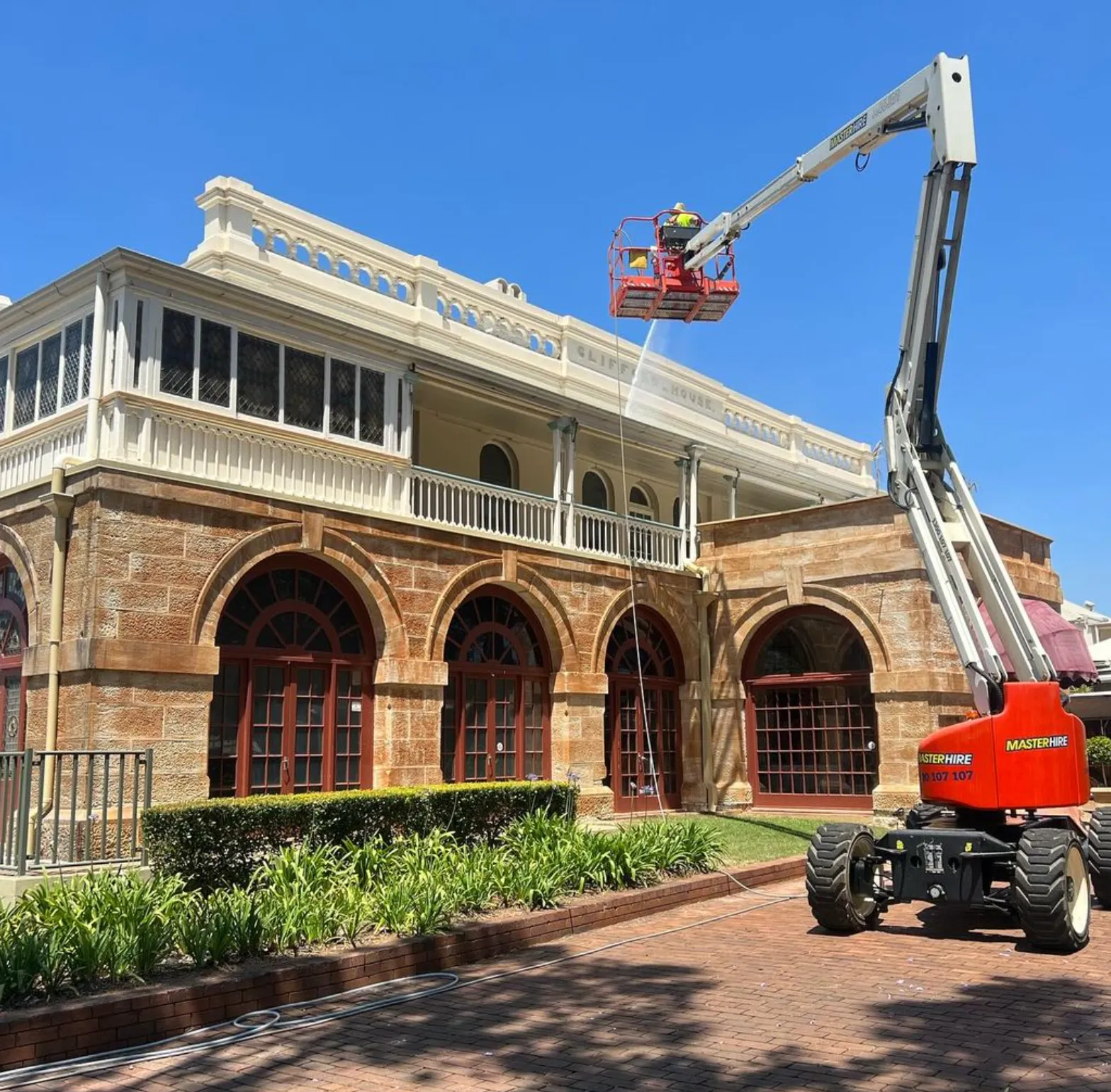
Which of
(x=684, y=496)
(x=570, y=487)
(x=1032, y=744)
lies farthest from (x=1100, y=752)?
(x=1032, y=744)

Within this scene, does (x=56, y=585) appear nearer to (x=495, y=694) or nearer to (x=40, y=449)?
(x=40, y=449)

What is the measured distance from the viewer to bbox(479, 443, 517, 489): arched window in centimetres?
1970

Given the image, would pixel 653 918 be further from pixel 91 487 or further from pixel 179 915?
pixel 91 487

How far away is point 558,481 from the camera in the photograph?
58.6 feet

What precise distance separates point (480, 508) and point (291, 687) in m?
4.26

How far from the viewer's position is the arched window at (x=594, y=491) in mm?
21719

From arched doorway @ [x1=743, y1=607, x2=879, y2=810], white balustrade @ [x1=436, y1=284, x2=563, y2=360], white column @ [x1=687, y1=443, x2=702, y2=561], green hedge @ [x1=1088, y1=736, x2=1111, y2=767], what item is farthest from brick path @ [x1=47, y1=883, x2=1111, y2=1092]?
white balustrade @ [x1=436, y1=284, x2=563, y2=360]

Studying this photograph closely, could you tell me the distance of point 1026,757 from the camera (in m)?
9.27

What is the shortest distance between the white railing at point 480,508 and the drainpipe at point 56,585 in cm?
467

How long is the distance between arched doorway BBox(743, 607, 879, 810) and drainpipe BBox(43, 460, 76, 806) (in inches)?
475

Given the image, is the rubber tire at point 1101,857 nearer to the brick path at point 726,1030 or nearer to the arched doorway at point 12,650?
the brick path at point 726,1030

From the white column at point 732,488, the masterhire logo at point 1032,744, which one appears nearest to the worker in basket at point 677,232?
the white column at point 732,488

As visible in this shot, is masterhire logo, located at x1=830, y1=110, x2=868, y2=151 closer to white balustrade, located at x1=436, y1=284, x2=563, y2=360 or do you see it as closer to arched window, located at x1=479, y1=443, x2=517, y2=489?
white balustrade, located at x1=436, y1=284, x2=563, y2=360

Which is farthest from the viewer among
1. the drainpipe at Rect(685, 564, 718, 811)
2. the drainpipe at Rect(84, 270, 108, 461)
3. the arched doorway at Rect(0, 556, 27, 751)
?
the drainpipe at Rect(685, 564, 718, 811)
